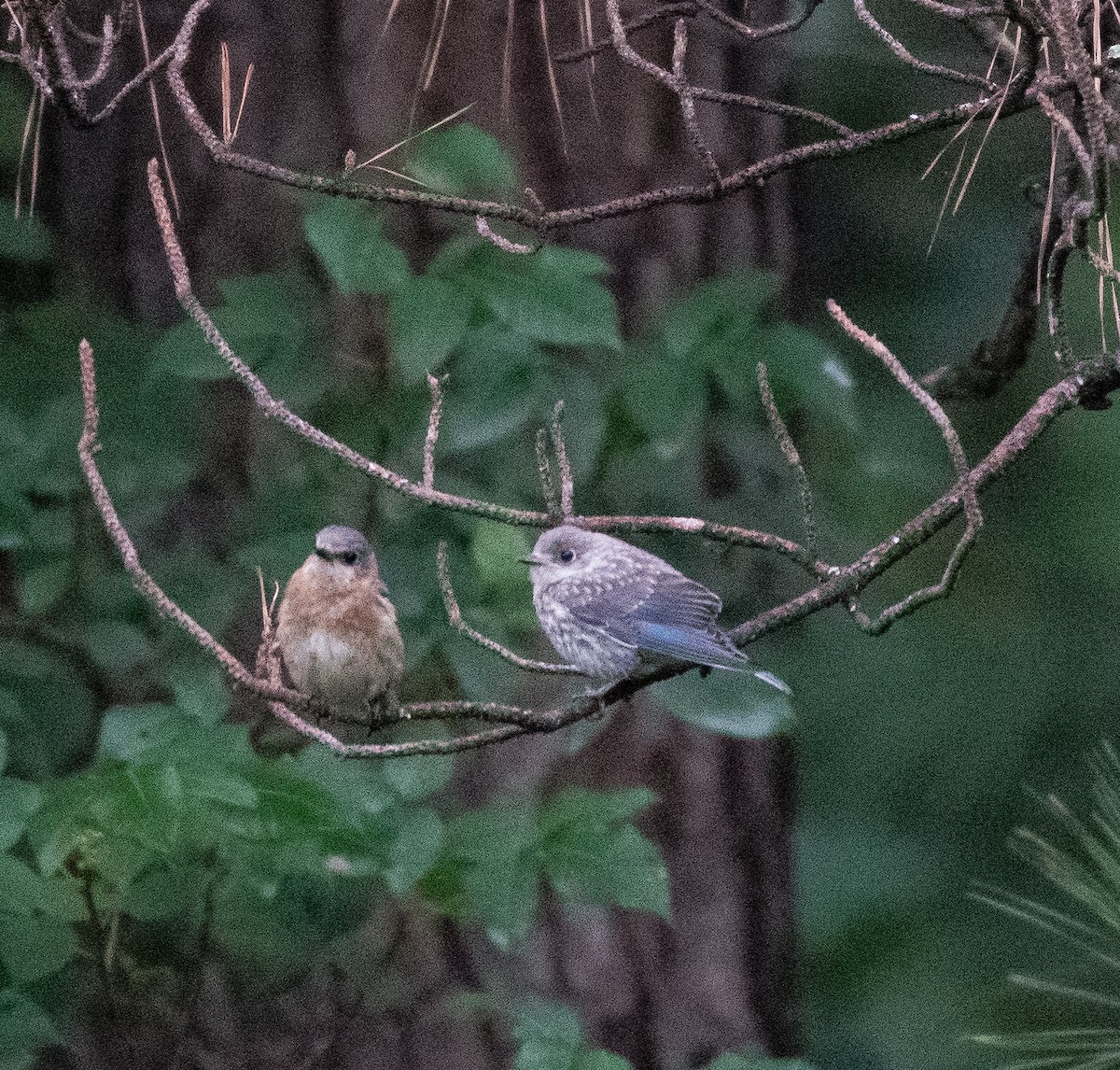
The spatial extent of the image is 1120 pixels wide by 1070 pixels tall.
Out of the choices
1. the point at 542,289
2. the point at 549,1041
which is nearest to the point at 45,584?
the point at 542,289

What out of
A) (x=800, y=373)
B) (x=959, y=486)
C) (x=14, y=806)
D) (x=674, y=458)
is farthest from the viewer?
(x=674, y=458)

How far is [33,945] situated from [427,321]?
1408 mm

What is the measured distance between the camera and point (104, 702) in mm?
3494

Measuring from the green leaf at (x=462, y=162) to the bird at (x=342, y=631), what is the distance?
0.63 metres

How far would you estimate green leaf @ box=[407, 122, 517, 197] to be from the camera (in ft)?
9.38

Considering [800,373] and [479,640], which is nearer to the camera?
[479,640]

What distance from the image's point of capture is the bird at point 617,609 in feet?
7.63

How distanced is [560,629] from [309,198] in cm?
135

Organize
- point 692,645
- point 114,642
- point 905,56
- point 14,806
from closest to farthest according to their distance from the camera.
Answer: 1. point 905,56
2. point 692,645
3. point 14,806
4. point 114,642

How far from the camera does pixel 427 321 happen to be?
9.45ft

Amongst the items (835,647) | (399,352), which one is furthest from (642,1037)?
(399,352)

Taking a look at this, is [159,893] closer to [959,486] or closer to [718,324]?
[718,324]

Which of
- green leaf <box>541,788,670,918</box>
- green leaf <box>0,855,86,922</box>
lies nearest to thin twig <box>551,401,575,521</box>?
green leaf <box>541,788,670,918</box>

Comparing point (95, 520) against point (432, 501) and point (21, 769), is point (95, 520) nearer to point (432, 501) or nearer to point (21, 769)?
point (21, 769)
